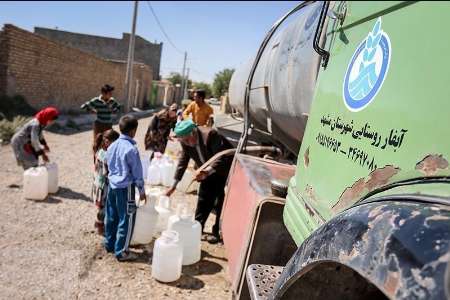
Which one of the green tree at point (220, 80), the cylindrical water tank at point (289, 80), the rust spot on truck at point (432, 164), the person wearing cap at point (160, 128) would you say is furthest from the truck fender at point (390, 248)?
the green tree at point (220, 80)

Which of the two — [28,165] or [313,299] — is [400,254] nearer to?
[313,299]

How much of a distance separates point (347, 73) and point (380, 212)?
0.80m

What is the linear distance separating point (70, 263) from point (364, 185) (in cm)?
329

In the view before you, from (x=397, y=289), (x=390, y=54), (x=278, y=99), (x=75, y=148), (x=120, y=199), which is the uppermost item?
(x=390, y=54)

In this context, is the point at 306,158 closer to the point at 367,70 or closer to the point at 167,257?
the point at 367,70

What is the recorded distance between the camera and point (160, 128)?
708 centimetres

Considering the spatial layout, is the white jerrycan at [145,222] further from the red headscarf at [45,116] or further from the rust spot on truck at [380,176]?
the rust spot on truck at [380,176]

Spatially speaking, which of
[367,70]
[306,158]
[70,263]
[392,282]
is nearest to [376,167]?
[367,70]

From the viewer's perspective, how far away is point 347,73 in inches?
63.4

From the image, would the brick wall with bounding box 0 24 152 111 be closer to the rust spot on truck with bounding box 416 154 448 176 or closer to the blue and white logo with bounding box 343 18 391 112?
the blue and white logo with bounding box 343 18 391 112

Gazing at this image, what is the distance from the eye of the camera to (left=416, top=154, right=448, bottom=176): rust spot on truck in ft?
3.02

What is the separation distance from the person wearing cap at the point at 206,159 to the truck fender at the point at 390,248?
120 inches

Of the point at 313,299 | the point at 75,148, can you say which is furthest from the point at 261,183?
the point at 75,148

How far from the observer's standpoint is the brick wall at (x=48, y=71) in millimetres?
11805
